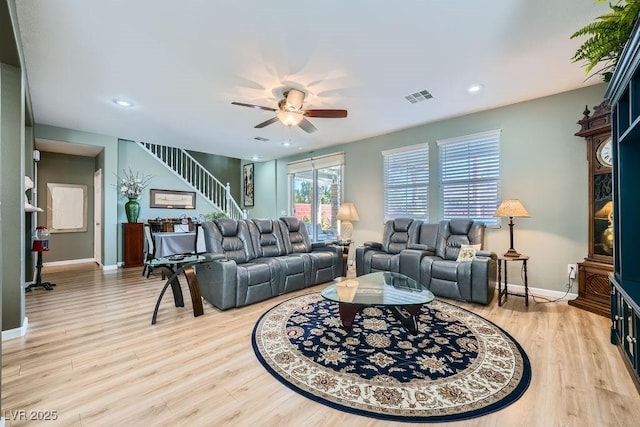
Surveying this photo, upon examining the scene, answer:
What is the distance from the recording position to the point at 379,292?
8.73 ft

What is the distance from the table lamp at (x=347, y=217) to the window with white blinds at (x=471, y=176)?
1.66 m

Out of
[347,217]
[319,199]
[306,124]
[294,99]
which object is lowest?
[347,217]

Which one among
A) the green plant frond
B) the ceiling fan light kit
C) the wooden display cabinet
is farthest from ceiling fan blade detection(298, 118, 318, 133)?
the wooden display cabinet

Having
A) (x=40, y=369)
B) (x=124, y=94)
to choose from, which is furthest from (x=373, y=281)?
(x=124, y=94)

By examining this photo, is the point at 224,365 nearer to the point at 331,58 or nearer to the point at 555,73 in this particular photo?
the point at 331,58

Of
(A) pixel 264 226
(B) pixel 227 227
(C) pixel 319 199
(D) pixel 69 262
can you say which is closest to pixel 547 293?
(A) pixel 264 226

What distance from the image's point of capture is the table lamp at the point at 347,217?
5625 millimetres

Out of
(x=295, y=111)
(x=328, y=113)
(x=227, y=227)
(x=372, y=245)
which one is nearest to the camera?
(x=328, y=113)

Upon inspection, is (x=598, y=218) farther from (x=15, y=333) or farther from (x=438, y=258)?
(x=15, y=333)

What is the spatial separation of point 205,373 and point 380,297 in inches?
58.7

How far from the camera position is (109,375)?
1985mm

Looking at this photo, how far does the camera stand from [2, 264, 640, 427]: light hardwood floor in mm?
1581

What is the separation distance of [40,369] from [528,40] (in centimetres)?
472

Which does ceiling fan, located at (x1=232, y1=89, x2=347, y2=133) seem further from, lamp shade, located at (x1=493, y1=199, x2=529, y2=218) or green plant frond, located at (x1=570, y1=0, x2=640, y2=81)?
lamp shade, located at (x1=493, y1=199, x2=529, y2=218)
